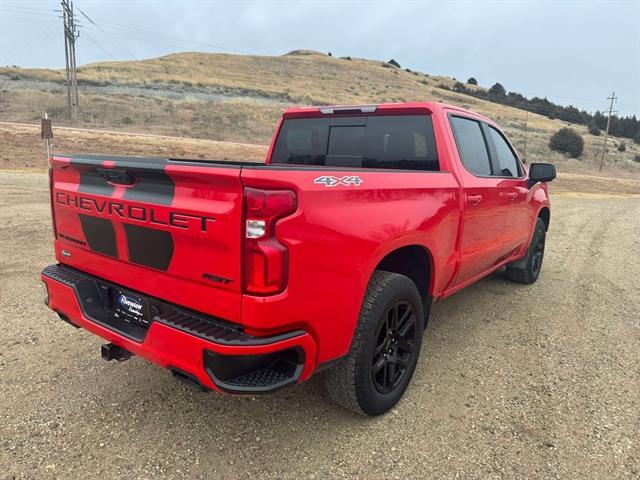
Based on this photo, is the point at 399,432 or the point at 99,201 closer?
the point at 99,201

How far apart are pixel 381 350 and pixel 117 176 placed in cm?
175

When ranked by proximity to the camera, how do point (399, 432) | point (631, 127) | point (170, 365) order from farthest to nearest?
point (631, 127) < point (399, 432) < point (170, 365)

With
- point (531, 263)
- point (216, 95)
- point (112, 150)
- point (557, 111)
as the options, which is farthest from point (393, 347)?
point (557, 111)

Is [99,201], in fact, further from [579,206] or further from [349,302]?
[579,206]

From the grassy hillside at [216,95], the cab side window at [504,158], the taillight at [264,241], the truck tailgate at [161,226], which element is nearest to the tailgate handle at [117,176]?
the truck tailgate at [161,226]

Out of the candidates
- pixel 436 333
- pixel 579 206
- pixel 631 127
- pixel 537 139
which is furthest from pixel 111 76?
pixel 631 127

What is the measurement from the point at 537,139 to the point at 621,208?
36010mm

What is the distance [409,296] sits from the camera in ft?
9.31

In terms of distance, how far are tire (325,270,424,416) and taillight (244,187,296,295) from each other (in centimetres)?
73

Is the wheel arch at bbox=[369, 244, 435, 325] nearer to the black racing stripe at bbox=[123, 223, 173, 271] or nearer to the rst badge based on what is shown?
the rst badge

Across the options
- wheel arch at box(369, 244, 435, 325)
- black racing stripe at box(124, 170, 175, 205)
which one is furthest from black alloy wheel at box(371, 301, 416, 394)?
black racing stripe at box(124, 170, 175, 205)

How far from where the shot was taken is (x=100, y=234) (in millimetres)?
2572

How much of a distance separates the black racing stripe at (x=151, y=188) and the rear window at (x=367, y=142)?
1.77 metres

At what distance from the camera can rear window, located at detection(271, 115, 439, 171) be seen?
347cm
